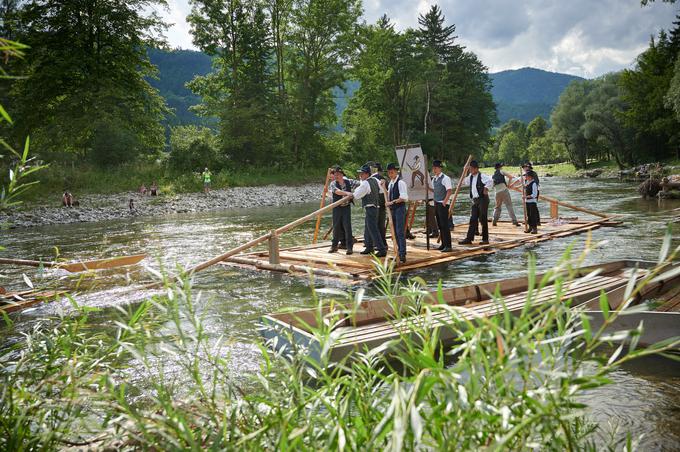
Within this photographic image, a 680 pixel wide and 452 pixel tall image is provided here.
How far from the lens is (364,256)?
1116 cm

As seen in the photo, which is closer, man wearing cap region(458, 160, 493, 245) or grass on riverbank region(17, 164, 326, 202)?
man wearing cap region(458, 160, 493, 245)

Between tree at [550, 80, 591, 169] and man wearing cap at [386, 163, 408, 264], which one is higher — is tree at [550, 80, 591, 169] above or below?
above

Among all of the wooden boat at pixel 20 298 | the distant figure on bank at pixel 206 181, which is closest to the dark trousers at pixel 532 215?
the wooden boat at pixel 20 298

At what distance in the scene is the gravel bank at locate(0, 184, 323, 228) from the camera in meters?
25.5

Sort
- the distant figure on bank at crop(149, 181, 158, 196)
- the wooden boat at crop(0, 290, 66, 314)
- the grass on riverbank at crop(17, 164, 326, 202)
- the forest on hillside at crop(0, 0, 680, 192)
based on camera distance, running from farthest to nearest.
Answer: the forest on hillside at crop(0, 0, 680, 192)
the distant figure on bank at crop(149, 181, 158, 196)
the grass on riverbank at crop(17, 164, 326, 202)
the wooden boat at crop(0, 290, 66, 314)

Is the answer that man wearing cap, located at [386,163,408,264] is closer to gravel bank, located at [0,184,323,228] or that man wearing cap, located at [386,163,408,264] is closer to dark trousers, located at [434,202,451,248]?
dark trousers, located at [434,202,451,248]

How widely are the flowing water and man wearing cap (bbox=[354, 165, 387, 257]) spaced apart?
1171 mm

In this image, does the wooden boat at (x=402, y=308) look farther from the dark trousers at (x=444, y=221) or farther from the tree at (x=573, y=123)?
the tree at (x=573, y=123)

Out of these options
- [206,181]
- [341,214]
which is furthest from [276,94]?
[341,214]

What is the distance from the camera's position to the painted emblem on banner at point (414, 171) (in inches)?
497

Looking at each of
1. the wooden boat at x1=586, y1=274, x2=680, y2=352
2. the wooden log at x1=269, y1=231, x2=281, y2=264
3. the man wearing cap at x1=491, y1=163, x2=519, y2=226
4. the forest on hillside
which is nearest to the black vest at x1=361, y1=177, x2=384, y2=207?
the wooden log at x1=269, y1=231, x2=281, y2=264

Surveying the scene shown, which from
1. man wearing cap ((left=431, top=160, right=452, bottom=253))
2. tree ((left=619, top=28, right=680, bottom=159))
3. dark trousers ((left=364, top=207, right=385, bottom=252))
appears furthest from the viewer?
tree ((left=619, top=28, right=680, bottom=159))

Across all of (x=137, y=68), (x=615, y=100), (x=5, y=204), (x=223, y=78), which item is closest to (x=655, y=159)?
(x=615, y=100)

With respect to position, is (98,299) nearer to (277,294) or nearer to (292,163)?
(277,294)
